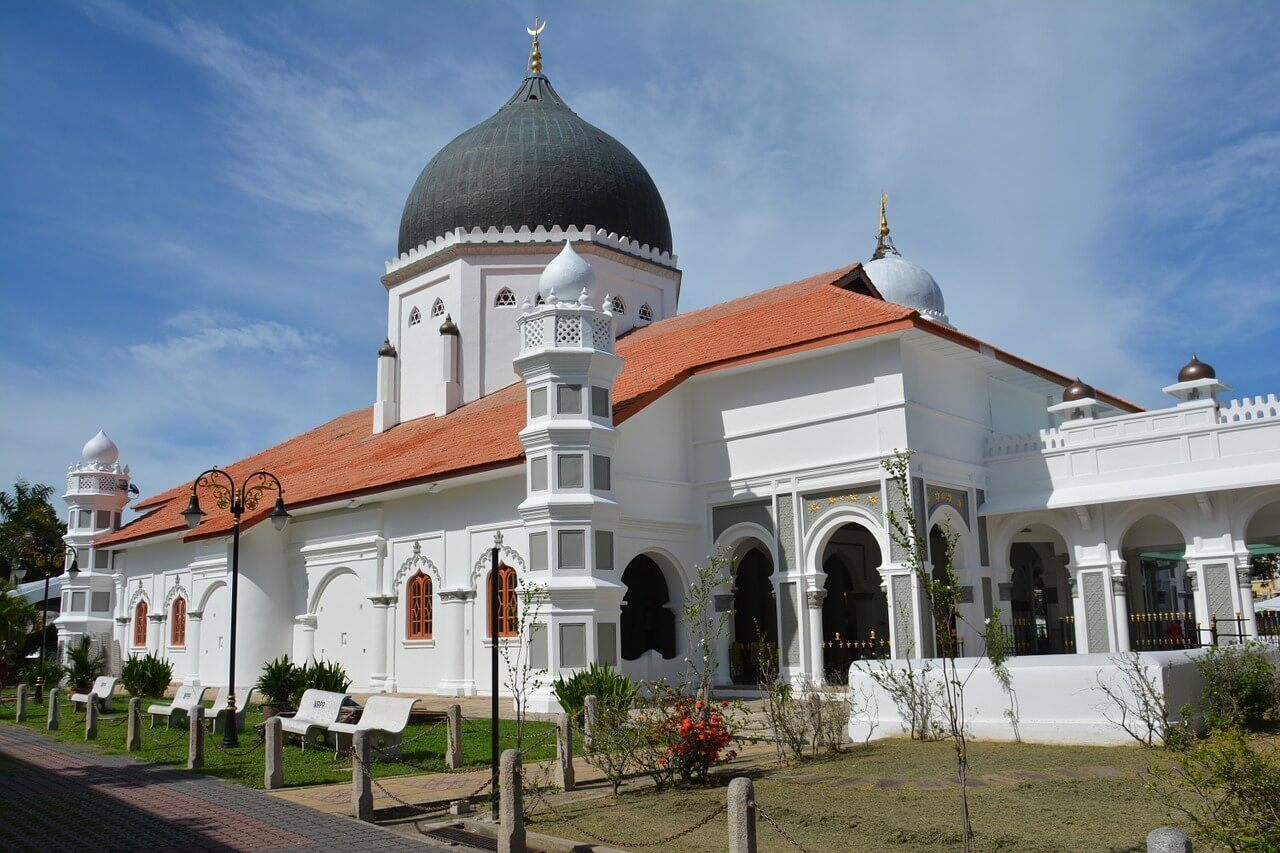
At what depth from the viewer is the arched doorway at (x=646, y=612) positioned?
67.8 feet

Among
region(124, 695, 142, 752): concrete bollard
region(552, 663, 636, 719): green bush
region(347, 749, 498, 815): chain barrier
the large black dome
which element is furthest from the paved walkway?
the large black dome

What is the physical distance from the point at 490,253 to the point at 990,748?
18.7 metres

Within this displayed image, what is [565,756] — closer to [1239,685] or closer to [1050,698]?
A: [1050,698]

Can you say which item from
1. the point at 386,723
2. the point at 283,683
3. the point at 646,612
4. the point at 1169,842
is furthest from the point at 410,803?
the point at 646,612

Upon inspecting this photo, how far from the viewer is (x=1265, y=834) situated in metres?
5.67

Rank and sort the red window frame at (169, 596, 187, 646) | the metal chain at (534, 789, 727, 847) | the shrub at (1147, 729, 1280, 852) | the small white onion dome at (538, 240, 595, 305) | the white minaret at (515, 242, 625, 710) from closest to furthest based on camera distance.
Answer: the shrub at (1147, 729, 1280, 852) → the metal chain at (534, 789, 727, 847) → the white minaret at (515, 242, 625, 710) → the small white onion dome at (538, 240, 595, 305) → the red window frame at (169, 596, 187, 646)

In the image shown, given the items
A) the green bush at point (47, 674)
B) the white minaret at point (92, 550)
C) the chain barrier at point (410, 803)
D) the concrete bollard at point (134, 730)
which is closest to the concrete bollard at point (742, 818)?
the chain barrier at point (410, 803)

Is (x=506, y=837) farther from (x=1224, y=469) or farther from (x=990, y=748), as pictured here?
(x=1224, y=469)

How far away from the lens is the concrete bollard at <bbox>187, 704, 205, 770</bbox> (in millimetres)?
12367

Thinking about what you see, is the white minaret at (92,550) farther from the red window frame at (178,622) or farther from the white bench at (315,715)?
the white bench at (315,715)

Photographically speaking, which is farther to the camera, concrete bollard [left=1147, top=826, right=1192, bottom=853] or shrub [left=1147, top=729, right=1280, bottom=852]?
shrub [left=1147, top=729, right=1280, bottom=852]

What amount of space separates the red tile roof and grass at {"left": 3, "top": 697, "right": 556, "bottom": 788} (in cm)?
554

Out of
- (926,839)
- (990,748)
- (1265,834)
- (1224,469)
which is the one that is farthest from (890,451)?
(1265,834)

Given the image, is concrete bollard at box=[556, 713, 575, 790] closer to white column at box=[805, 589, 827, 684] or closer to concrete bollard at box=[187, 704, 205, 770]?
concrete bollard at box=[187, 704, 205, 770]
